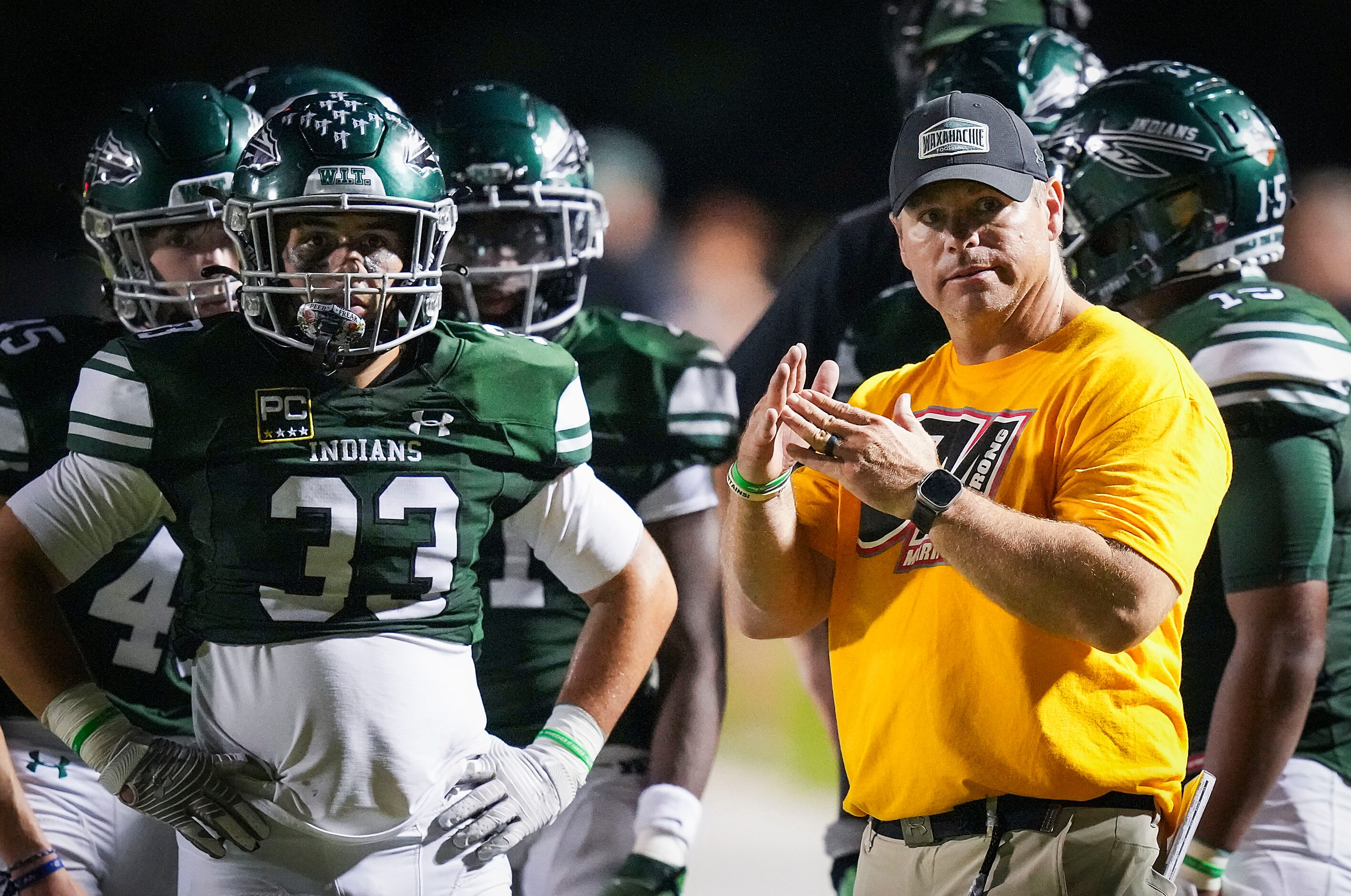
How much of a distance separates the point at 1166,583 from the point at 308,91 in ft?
5.42

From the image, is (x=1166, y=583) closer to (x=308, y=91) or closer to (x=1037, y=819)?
(x=1037, y=819)

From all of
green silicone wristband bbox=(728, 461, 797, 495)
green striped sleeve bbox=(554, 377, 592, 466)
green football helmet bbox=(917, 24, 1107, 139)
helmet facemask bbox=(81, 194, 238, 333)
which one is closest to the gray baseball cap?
green silicone wristband bbox=(728, 461, 797, 495)

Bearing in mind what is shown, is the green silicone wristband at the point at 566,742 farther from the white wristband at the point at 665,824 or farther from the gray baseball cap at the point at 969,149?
the gray baseball cap at the point at 969,149

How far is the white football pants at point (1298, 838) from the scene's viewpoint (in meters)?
2.34

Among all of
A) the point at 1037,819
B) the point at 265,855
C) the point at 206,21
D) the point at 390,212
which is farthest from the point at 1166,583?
the point at 206,21

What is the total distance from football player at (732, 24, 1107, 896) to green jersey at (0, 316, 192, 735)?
3.45 ft

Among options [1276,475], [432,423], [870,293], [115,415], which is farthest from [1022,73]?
[115,415]

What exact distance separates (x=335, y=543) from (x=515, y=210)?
→ 2.15 feet

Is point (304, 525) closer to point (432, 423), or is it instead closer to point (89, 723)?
point (432, 423)

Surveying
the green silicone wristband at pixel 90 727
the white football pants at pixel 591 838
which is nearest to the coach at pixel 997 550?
the white football pants at pixel 591 838

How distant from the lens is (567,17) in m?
2.43

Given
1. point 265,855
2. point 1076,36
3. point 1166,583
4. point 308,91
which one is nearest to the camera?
point 1166,583

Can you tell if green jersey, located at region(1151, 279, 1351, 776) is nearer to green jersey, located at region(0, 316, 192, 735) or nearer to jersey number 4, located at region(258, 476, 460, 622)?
jersey number 4, located at region(258, 476, 460, 622)

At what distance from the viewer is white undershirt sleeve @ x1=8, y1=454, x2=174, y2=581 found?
1883mm
